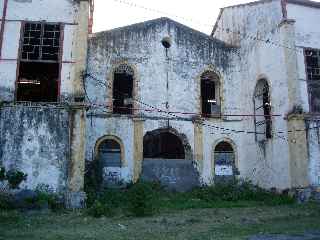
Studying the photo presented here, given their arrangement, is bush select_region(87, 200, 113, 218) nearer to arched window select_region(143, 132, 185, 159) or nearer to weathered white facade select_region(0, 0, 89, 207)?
weathered white facade select_region(0, 0, 89, 207)

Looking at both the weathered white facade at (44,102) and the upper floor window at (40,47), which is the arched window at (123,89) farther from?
the upper floor window at (40,47)

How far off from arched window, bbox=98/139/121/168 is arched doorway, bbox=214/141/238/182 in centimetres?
456

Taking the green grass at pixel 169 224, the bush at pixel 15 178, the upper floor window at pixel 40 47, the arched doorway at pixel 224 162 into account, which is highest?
the upper floor window at pixel 40 47

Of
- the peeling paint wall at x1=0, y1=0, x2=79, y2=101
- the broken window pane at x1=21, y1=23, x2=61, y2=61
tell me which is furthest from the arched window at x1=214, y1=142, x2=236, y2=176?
the broken window pane at x1=21, y1=23, x2=61, y2=61

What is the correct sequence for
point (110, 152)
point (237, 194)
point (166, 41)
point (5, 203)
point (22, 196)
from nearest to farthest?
point (5, 203)
point (22, 196)
point (237, 194)
point (110, 152)
point (166, 41)

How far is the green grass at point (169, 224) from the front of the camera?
10000 mm

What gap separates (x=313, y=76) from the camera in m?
18.2

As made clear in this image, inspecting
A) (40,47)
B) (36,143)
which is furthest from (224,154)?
(40,47)

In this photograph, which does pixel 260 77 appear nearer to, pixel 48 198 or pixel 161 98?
pixel 161 98

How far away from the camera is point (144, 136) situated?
1884cm

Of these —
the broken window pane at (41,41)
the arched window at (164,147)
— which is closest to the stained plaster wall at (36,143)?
the broken window pane at (41,41)

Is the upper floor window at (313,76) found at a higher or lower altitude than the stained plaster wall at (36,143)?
higher

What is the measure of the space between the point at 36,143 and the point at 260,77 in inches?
409

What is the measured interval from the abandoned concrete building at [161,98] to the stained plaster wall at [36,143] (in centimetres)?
3
